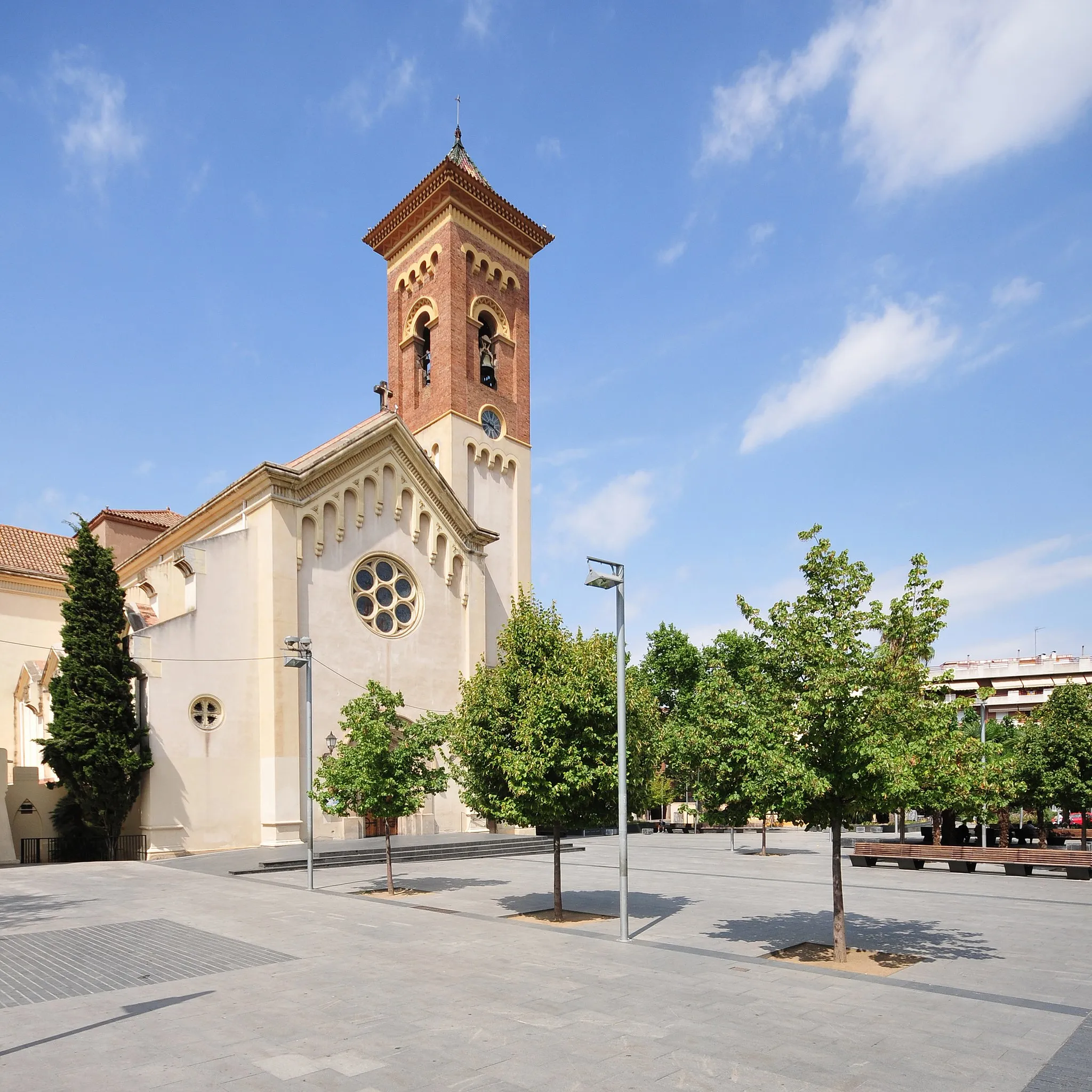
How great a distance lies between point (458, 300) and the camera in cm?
3844

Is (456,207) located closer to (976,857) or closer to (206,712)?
(206,712)

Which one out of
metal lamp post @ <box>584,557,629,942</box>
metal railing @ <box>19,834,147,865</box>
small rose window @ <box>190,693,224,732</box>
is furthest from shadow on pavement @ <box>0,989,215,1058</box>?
metal railing @ <box>19,834,147,865</box>

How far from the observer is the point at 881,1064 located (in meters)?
7.24

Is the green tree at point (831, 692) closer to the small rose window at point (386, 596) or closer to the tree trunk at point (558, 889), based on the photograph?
the tree trunk at point (558, 889)

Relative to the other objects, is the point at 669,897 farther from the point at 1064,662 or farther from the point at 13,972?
the point at 1064,662

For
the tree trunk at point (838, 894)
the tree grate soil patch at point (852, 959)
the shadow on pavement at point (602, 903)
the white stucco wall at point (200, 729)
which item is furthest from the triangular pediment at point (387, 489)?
the tree trunk at point (838, 894)

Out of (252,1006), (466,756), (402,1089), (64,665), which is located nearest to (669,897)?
(466,756)

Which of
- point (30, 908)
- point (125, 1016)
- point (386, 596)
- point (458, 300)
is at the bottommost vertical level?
point (30, 908)

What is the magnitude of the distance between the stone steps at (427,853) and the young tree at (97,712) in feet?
18.7

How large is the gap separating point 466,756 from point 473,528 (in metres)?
20.4

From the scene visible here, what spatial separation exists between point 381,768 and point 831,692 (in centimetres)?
1150

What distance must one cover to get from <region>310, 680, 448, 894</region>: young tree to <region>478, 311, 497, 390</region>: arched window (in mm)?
22912

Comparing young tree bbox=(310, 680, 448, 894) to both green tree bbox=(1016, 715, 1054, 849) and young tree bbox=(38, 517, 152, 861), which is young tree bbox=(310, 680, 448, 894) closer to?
young tree bbox=(38, 517, 152, 861)

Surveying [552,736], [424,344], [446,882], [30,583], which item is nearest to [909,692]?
[552,736]
